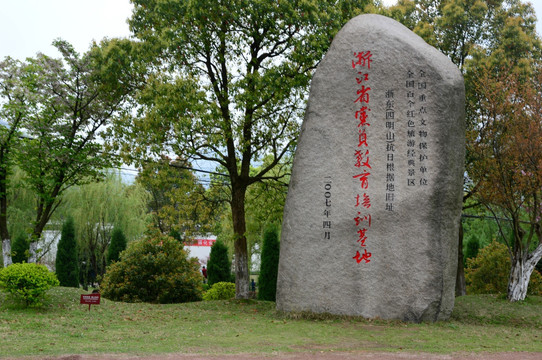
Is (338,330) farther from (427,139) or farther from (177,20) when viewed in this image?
(177,20)

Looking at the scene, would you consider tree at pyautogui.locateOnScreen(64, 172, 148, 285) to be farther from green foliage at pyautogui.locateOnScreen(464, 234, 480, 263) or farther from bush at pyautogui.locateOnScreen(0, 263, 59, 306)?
green foliage at pyautogui.locateOnScreen(464, 234, 480, 263)

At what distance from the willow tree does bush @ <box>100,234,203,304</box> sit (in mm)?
1912

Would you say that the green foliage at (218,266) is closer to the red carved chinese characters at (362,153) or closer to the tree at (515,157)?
the tree at (515,157)

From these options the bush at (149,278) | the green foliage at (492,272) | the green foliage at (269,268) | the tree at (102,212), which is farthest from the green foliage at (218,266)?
the green foliage at (492,272)

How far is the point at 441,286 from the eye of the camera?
29.8 ft

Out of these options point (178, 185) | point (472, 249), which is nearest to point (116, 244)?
point (178, 185)

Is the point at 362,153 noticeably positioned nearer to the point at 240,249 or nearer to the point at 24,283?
the point at 240,249

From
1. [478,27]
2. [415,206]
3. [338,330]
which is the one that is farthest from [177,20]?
[478,27]

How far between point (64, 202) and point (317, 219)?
603 inches

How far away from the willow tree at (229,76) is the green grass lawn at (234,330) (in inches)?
132

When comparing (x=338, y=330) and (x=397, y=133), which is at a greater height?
(x=397, y=133)

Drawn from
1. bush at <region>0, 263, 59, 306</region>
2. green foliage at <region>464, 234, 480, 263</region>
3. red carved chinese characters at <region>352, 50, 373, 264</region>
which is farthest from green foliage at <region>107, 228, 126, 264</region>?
red carved chinese characters at <region>352, 50, 373, 264</region>

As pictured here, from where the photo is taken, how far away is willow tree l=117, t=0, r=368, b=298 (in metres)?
11.0

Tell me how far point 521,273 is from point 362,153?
5324 mm
